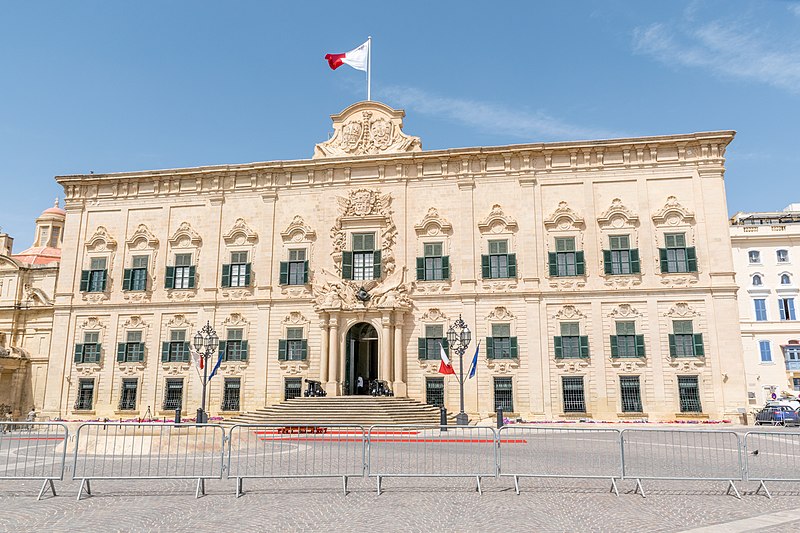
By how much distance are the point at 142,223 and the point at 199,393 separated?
1073 cm

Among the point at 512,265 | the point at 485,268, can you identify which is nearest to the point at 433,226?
the point at 485,268

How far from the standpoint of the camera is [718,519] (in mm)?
8398

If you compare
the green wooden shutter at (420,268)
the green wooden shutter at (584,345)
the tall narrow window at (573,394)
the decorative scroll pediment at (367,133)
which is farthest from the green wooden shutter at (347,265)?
the green wooden shutter at (584,345)

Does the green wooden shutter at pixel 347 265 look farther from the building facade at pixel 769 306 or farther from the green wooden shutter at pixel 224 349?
the building facade at pixel 769 306

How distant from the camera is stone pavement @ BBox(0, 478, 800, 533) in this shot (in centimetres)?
810

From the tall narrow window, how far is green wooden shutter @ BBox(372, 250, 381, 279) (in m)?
10.8

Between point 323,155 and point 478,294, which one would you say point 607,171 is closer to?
point 478,294

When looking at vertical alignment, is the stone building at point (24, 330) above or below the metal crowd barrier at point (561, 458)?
above

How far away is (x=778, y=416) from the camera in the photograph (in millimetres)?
29234

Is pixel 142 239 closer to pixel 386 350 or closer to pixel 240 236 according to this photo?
pixel 240 236

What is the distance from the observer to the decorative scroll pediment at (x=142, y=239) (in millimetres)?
34688

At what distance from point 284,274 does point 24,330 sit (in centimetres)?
1838

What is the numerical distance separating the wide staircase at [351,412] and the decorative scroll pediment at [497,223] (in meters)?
9.72

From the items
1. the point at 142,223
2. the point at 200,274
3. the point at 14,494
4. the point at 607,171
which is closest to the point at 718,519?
the point at 14,494
